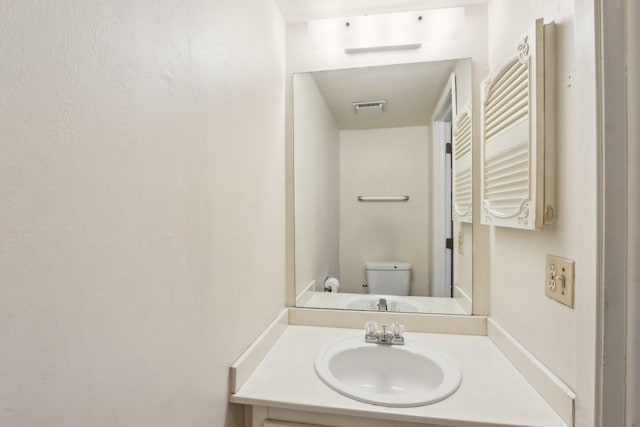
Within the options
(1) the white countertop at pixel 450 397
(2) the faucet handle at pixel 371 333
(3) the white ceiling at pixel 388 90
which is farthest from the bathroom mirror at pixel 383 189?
(1) the white countertop at pixel 450 397

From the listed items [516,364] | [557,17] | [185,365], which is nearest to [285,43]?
[557,17]

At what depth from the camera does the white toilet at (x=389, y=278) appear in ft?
4.85

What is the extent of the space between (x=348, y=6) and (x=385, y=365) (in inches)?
61.4

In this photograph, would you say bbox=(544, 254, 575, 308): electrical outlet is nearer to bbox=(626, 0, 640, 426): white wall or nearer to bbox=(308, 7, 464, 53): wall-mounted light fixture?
bbox=(626, 0, 640, 426): white wall

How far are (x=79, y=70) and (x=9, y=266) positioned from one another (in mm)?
279

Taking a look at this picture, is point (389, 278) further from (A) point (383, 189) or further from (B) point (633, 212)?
(B) point (633, 212)

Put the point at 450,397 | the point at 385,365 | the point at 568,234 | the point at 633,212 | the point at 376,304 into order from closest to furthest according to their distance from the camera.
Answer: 1. the point at 633,212
2. the point at 568,234
3. the point at 450,397
4. the point at 385,365
5. the point at 376,304

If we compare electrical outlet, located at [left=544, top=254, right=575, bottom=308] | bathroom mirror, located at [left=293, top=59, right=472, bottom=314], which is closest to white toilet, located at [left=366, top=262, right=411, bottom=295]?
bathroom mirror, located at [left=293, top=59, right=472, bottom=314]

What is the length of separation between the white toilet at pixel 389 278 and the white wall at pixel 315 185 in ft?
0.62

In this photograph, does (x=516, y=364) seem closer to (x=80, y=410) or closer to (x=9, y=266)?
(x=80, y=410)

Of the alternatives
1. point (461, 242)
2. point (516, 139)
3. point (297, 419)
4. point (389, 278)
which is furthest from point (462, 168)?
point (297, 419)

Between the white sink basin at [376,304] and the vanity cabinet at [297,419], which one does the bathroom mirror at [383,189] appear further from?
the vanity cabinet at [297,419]

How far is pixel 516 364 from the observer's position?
1.04 metres

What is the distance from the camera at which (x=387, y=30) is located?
139 centimetres
